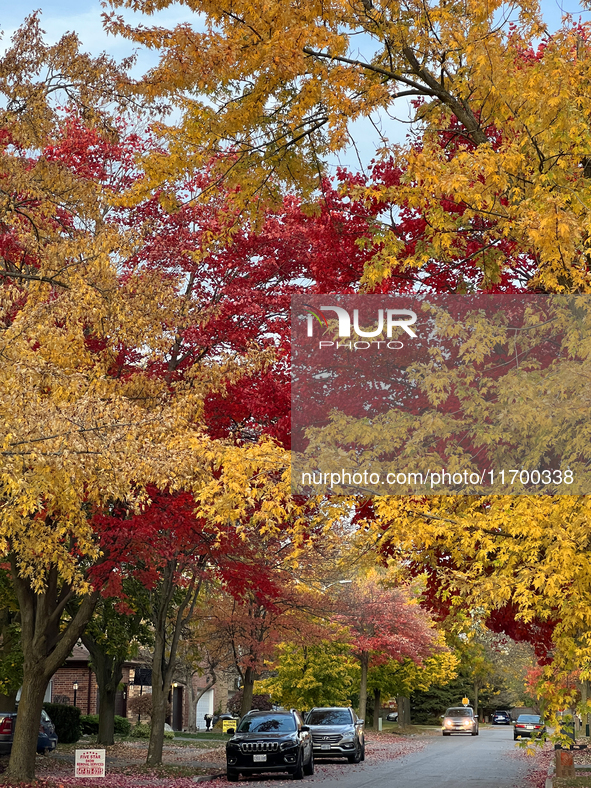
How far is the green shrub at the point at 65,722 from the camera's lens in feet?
113

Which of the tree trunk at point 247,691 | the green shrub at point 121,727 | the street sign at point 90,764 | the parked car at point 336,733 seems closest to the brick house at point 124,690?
the green shrub at point 121,727

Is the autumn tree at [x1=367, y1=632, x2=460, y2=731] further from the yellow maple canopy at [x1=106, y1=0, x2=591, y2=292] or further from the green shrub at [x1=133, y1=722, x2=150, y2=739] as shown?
the yellow maple canopy at [x1=106, y1=0, x2=591, y2=292]

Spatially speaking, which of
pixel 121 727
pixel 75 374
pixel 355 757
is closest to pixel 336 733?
pixel 355 757

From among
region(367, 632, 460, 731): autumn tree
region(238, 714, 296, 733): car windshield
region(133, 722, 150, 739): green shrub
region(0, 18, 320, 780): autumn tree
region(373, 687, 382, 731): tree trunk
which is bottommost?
region(373, 687, 382, 731): tree trunk

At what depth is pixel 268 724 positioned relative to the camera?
22.6 meters

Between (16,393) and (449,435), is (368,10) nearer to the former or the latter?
(449,435)

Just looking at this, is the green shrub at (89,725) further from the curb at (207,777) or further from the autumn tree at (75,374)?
the autumn tree at (75,374)

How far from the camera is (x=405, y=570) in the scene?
1498 cm

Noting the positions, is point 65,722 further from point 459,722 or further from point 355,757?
point 459,722

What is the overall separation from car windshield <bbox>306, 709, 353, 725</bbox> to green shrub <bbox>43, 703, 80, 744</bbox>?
33.8 ft

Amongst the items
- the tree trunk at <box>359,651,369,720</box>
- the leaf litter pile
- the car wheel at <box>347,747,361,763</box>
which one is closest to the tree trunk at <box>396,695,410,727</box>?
the tree trunk at <box>359,651,369,720</box>

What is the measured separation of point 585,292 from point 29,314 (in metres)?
7.28

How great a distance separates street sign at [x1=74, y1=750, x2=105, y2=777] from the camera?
50.7 ft

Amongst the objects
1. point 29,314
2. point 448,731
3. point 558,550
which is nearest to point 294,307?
point 29,314
